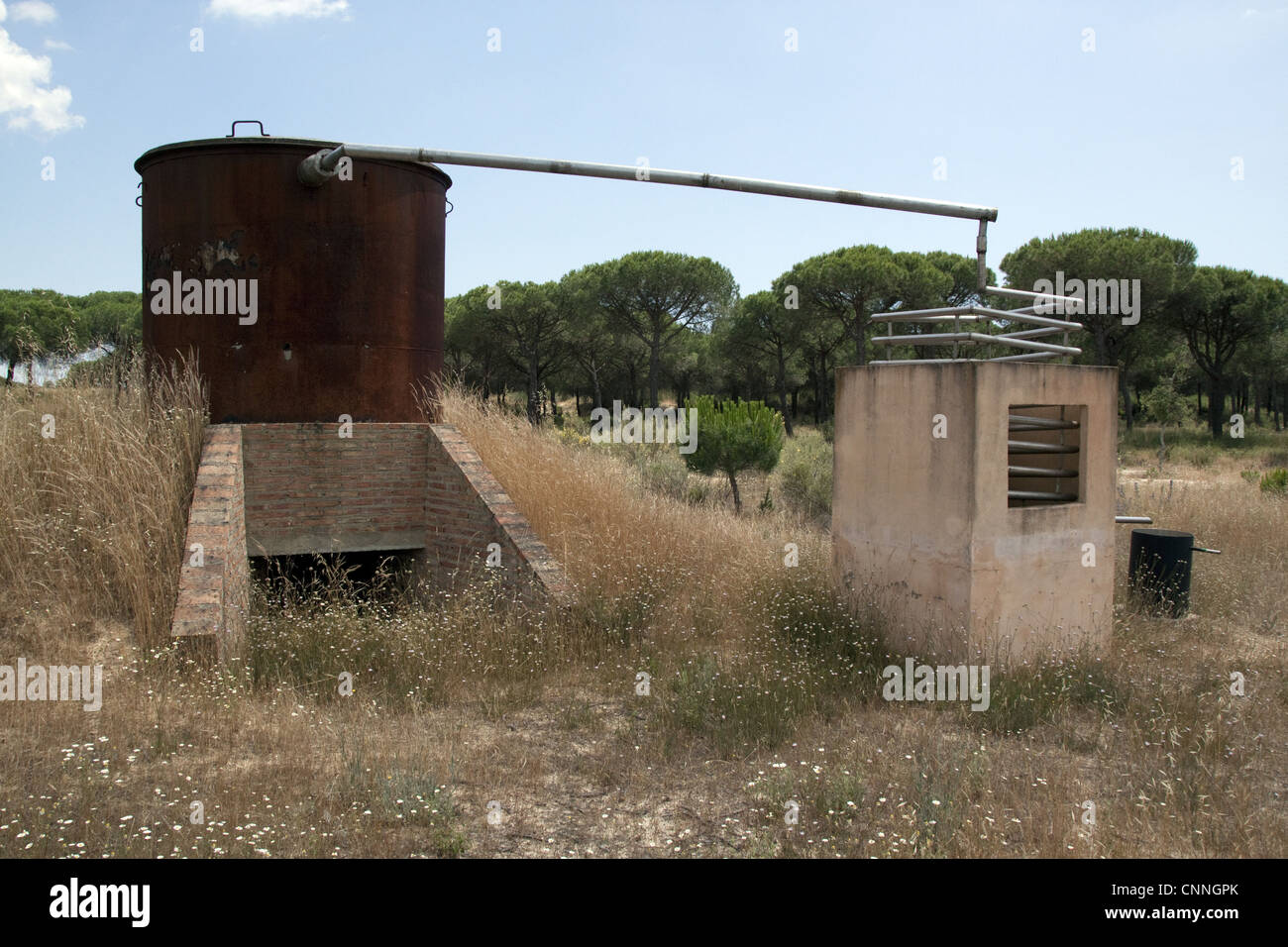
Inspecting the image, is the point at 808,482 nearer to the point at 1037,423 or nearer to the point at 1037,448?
the point at 1037,423

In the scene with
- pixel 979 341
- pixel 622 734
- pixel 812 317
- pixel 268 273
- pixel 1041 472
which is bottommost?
pixel 622 734

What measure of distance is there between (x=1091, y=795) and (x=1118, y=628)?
284cm

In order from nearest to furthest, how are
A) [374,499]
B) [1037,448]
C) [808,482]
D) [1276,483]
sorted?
[1037,448] < [374,499] < [1276,483] < [808,482]

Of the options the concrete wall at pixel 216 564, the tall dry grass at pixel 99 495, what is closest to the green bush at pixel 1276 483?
the concrete wall at pixel 216 564

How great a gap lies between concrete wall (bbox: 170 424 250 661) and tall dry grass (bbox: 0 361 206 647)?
→ 0.76 ft

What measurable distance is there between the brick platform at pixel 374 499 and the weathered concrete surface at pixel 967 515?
90.6 inches

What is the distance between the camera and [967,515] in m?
5.32

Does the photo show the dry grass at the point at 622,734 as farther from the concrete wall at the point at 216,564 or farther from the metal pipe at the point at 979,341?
the metal pipe at the point at 979,341

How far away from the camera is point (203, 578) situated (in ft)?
18.0

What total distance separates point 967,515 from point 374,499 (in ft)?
17.4

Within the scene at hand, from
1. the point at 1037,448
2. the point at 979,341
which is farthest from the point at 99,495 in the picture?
the point at 1037,448

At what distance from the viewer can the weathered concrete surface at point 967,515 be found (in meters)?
5.35

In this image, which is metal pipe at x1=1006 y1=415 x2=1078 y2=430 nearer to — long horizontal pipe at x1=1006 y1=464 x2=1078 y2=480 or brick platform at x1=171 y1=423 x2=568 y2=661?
long horizontal pipe at x1=1006 y1=464 x2=1078 y2=480

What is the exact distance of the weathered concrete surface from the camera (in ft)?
17.6
